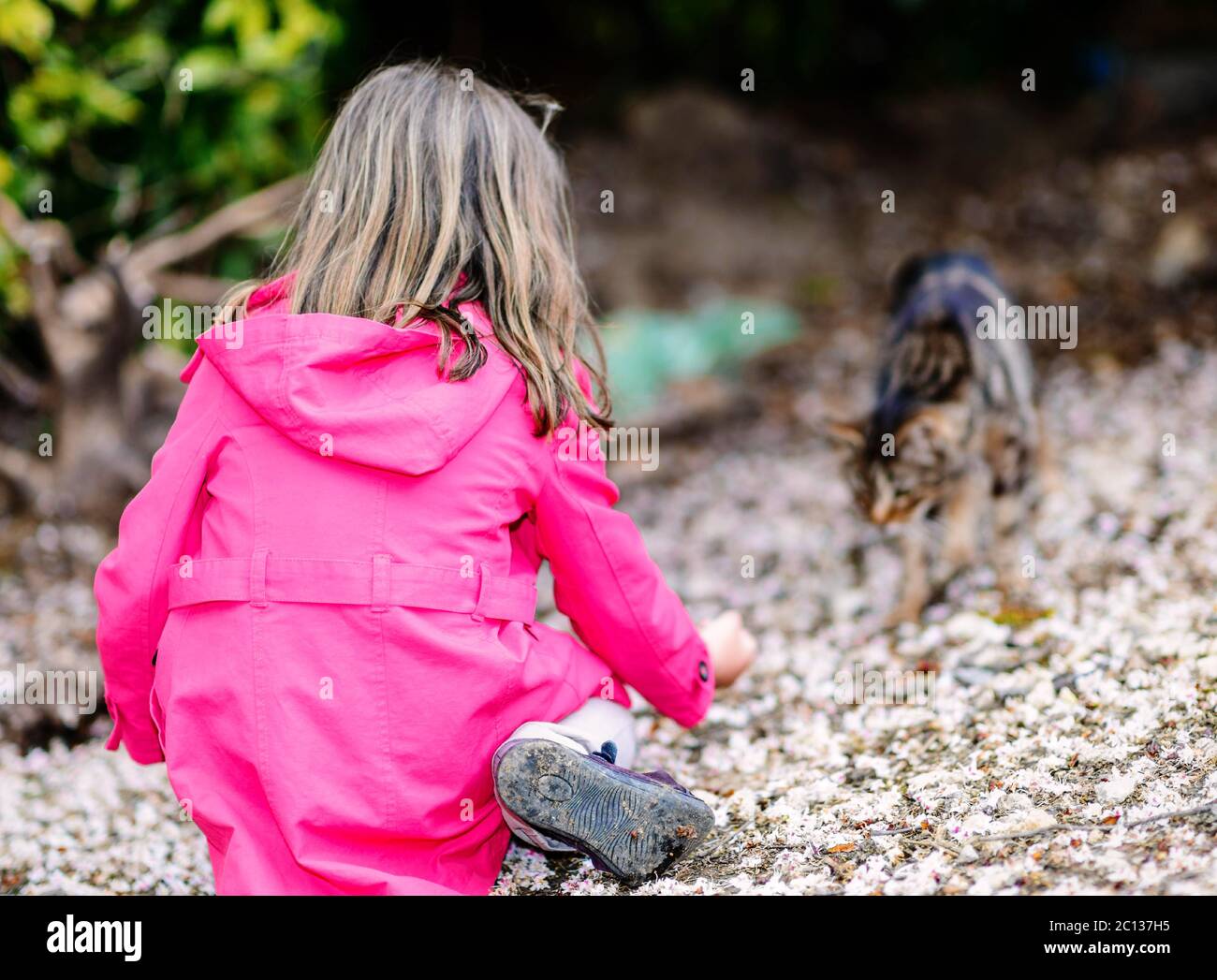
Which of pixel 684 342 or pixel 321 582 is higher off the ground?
pixel 684 342

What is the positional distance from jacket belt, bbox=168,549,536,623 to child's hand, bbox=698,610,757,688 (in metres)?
0.89

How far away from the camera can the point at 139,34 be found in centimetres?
519

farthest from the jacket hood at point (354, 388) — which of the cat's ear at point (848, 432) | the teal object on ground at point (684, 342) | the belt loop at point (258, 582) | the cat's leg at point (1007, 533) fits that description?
the teal object on ground at point (684, 342)

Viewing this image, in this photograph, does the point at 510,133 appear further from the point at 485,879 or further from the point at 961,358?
the point at 961,358

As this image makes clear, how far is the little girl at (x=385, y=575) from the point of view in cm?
215

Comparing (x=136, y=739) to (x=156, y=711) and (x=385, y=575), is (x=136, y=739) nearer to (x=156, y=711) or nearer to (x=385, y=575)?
(x=156, y=711)

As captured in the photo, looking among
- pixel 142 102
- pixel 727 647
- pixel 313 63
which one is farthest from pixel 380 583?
pixel 313 63

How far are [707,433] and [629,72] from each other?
13.4 ft

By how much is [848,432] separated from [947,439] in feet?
1.11

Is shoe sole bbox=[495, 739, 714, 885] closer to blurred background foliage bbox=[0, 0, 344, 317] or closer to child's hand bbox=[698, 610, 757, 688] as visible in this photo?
child's hand bbox=[698, 610, 757, 688]

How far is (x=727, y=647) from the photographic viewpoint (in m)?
2.91

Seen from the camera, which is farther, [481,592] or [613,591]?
[613,591]

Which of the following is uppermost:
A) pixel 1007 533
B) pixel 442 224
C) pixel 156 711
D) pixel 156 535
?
pixel 442 224
